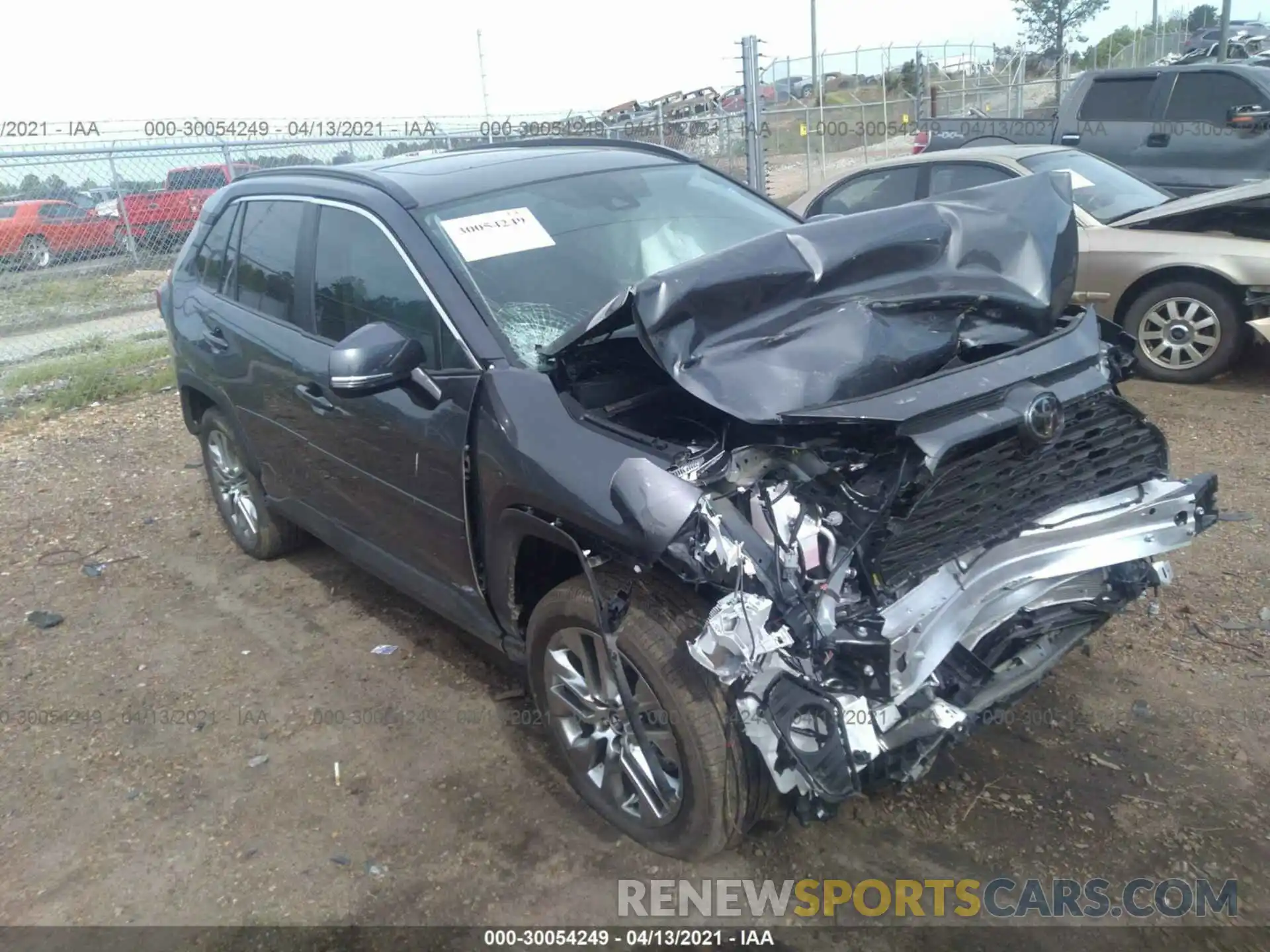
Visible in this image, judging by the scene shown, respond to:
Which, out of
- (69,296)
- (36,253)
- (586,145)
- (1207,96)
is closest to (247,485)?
(586,145)

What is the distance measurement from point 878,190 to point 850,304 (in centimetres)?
565

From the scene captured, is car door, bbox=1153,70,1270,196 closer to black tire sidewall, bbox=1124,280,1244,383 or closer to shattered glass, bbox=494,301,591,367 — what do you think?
black tire sidewall, bbox=1124,280,1244,383

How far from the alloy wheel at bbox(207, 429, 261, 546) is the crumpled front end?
3427 millimetres

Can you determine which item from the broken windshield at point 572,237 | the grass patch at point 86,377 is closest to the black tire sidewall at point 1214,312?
the broken windshield at point 572,237

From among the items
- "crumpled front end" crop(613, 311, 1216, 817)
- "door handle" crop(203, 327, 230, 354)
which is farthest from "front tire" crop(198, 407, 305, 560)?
"crumpled front end" crop(613, 311, 1216, 817)

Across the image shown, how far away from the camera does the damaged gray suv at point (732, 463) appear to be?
8.02 feet

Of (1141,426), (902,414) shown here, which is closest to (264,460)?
(902,414)

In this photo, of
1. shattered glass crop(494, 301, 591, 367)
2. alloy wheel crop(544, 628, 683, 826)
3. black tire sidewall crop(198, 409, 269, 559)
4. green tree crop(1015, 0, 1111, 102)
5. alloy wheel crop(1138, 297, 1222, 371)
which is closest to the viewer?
alloy wheel crop(544, 628, 683, 826)

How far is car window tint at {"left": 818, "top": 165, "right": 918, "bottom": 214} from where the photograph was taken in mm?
7879

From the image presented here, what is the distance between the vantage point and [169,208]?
11.4m

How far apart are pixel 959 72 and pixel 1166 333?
22.0 m

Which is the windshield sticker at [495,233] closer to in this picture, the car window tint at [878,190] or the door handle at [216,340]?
the door handle at [216,340]

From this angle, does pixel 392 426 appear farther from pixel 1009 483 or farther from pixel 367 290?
pixel 1009 483

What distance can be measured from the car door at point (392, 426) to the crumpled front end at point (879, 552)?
1.02 m
